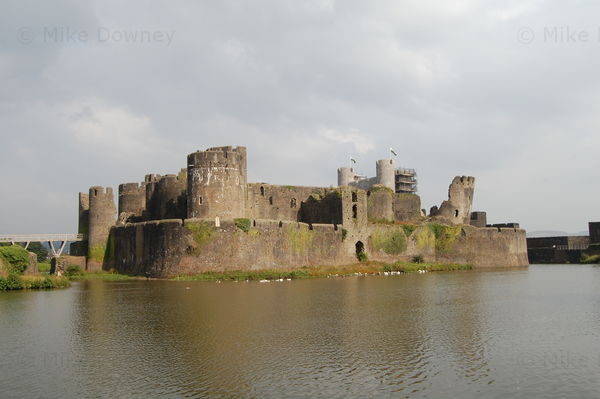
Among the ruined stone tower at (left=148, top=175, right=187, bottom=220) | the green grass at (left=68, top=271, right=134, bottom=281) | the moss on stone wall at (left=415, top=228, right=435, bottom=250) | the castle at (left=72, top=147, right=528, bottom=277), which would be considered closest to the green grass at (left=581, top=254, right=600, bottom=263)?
the castle at (left=72, top=147, right=528, bottom=277)

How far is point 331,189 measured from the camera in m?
47.8

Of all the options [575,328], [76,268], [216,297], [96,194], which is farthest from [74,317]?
[96,194]

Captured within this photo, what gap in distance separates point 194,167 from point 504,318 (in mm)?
23948

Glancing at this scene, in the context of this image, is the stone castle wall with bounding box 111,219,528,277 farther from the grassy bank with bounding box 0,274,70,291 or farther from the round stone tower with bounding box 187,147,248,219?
the grassy bank with bounding box 0,274,70,291

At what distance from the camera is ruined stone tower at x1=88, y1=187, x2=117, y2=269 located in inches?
1638

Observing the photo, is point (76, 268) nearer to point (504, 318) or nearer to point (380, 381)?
point (504, 318)

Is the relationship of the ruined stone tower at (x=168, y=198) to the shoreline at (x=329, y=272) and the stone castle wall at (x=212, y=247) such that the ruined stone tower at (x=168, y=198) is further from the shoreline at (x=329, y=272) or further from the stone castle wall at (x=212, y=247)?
the shoreline at (x=329, y=272)

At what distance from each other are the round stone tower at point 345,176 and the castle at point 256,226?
411 inches

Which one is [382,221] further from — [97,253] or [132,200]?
[97,253]

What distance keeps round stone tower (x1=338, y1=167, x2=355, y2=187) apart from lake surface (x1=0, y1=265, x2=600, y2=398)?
3814 centimetres

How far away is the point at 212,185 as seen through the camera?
3719 centimetres

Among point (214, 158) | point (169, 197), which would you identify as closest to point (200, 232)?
point (214, 158)

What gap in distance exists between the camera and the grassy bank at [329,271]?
34.1m

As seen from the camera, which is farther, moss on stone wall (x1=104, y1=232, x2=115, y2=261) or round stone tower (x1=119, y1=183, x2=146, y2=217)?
round stone tower (x1=119, y1=183, x2=146, y2=217)
